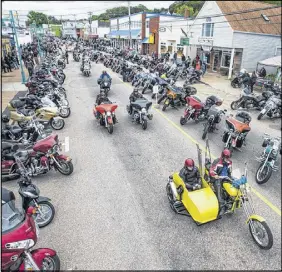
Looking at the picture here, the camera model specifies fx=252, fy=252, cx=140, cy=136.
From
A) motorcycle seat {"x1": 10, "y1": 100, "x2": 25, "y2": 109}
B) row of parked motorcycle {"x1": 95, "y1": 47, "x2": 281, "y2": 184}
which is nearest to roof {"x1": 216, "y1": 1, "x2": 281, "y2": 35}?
row of parked motorcycle {"x1": 95, "y1": 47, "x2": 281, "y2": 184}

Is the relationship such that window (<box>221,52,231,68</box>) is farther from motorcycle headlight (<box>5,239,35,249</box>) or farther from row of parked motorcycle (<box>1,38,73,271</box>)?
motorcycle headlight (<box>5,239,35,249</box>)

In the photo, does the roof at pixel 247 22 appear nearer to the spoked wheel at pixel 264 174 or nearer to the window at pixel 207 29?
the window at pixel 207 29

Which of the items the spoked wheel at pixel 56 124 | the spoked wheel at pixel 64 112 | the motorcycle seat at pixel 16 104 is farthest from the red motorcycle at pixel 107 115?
the motorcycle seat at pixel 16 104

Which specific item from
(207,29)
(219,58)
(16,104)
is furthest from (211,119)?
(207,29)

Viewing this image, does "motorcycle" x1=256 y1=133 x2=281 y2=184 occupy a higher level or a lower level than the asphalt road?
higher

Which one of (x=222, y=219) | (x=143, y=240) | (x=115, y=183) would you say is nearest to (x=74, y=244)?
(x=143, y=240)

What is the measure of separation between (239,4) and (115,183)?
92.3ft

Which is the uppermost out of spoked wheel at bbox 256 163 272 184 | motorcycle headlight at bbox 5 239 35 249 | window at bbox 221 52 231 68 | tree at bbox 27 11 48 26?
tree at bbox 27 11 48 26

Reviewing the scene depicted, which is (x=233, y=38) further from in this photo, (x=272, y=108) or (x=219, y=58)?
(x=272, y=108)

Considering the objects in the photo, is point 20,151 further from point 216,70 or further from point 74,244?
point 216,70

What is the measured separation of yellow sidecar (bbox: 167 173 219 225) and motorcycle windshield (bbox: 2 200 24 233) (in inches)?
128

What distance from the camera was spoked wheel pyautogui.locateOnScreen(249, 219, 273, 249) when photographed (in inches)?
192

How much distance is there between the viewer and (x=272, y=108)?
1237cm

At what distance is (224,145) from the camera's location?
31.5 ft
